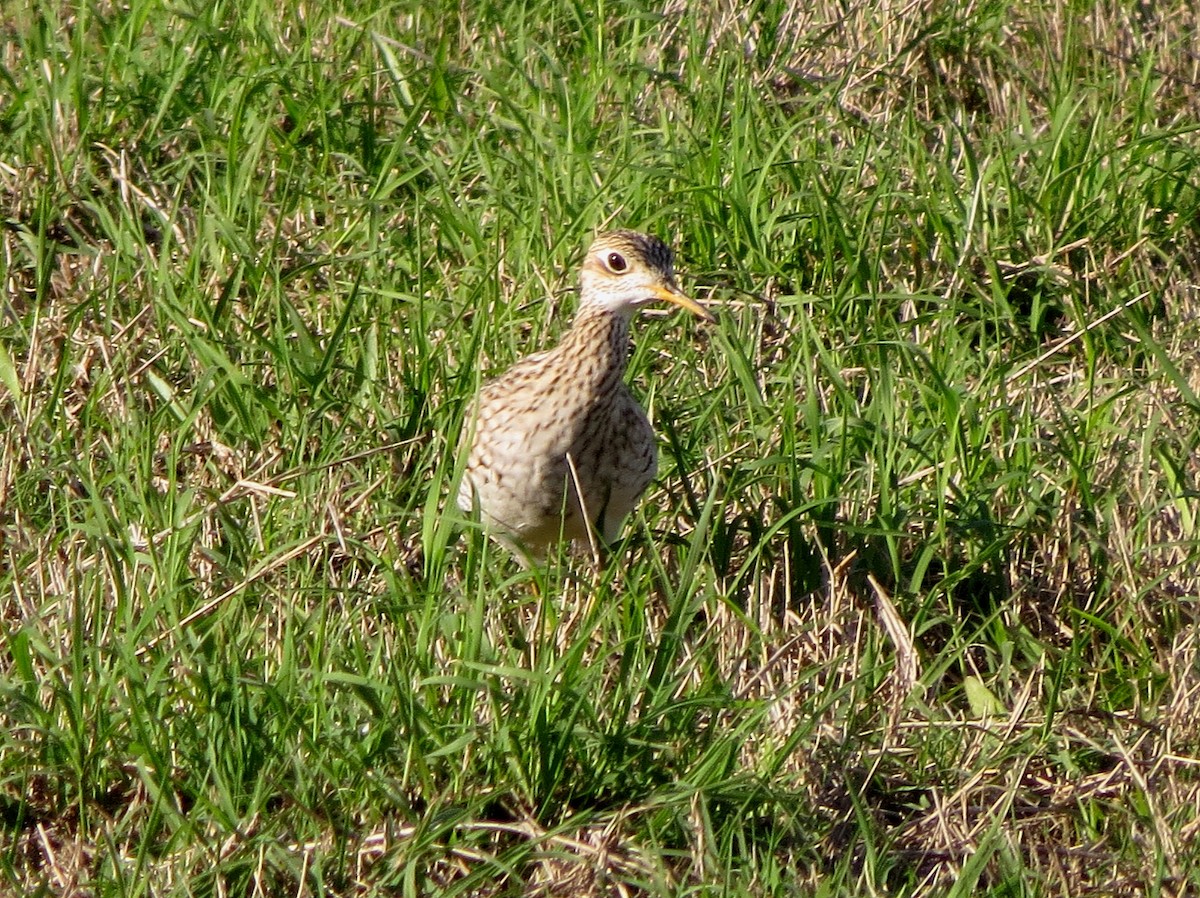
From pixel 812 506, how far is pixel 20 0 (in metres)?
3.81

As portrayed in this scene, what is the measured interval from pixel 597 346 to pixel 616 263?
10.0 inches

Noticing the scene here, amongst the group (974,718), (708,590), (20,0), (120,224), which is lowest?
(974,718)

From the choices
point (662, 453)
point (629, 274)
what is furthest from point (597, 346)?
point (662, 453)

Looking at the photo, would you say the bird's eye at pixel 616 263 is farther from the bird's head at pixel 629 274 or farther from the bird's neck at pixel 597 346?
the bird's neck at pixel 597 346

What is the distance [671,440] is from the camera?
6.45m

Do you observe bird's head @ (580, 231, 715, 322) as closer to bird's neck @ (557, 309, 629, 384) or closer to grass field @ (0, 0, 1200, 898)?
bird's neck @ (557, 309, 629, 384)

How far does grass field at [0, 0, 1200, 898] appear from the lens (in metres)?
5.10

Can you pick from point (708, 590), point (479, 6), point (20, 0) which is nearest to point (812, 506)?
point (708, 590)

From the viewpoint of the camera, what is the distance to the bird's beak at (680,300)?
19.8ft

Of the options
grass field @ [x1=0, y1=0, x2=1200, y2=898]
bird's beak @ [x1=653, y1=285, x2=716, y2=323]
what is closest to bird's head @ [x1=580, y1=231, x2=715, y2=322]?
bird's beak @ [x1=653, y1=285, x2=716, y2=323]

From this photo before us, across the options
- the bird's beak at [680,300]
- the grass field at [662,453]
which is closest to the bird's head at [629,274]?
the bird's beak at [680,300]

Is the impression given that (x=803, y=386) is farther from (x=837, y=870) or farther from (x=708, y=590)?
(x=837, y=870)

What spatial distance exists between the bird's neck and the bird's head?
38 mm

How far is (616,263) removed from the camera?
6324mm
